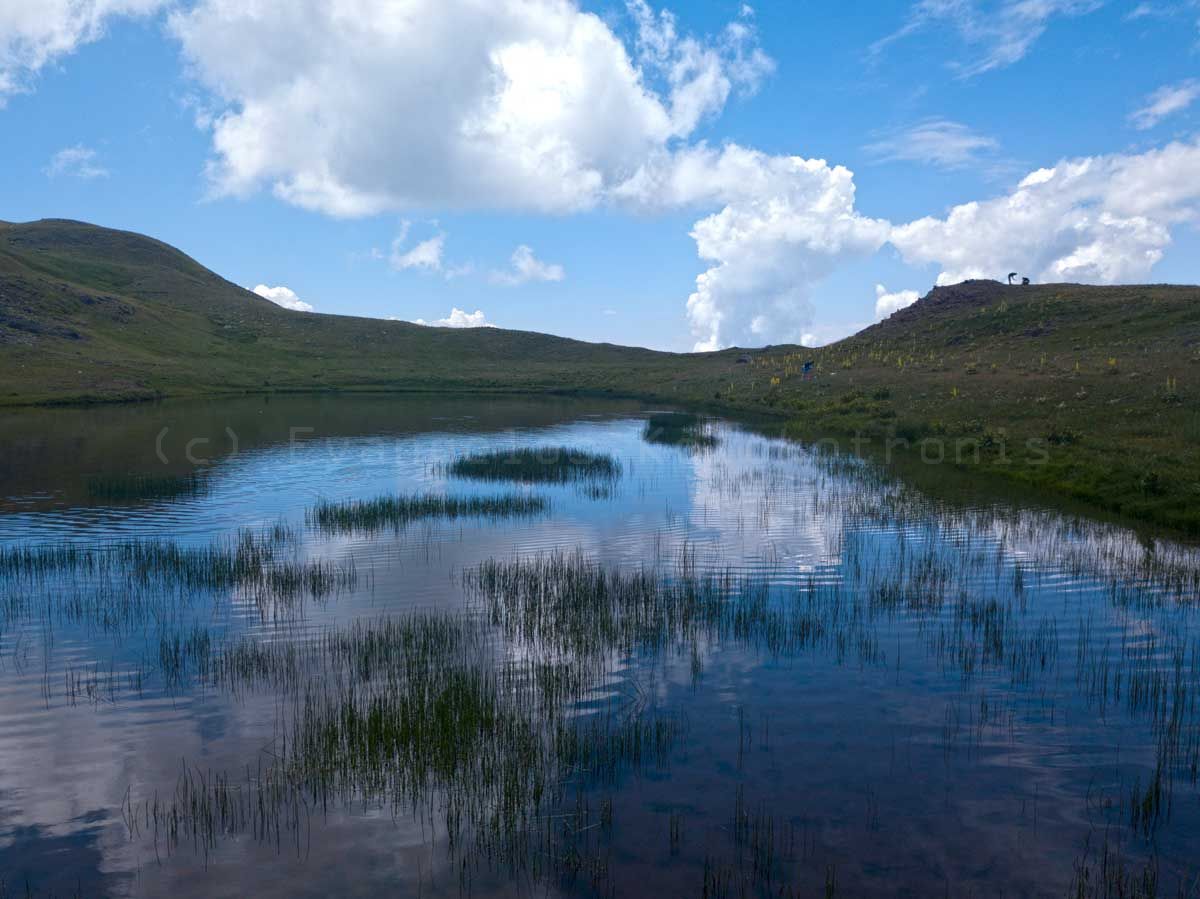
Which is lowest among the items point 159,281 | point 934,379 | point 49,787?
point 49,787

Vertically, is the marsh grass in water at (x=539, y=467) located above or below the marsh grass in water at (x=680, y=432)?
below

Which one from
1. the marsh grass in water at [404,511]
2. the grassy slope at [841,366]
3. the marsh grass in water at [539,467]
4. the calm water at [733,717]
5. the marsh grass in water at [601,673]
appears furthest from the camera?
the marsh grass in water at [539,467]

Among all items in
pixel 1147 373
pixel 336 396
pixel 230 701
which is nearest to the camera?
pixel 230 701

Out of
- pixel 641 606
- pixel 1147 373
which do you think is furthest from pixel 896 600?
pixel 1147 373

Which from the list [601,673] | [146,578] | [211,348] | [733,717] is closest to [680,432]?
[146,578]

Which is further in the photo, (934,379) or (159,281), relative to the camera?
(159,281)

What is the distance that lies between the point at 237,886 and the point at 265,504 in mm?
21677

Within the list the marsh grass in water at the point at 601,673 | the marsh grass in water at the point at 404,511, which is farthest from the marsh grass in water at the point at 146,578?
the marsh grass in water at the point at 404,511

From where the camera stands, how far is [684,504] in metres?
27.8

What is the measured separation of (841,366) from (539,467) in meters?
54.9

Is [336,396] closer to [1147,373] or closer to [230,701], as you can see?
[1147,373]

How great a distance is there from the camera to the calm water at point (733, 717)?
8156 mm

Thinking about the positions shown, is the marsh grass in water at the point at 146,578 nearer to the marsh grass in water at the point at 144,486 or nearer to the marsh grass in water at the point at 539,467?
the marsh grass in water at the point at 144,486

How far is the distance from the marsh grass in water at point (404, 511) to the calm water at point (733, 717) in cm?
96
